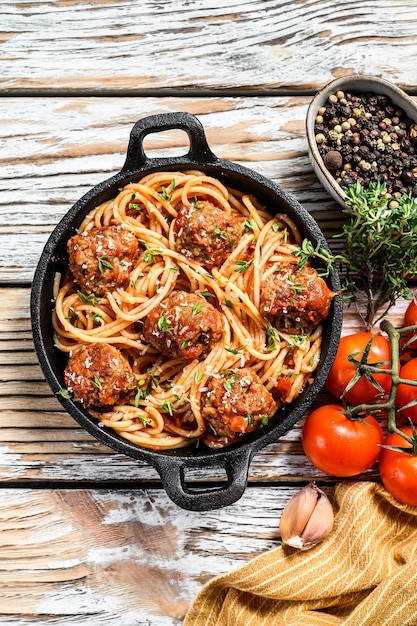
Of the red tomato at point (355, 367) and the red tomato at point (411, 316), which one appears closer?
the red tomato at point (355, 367)

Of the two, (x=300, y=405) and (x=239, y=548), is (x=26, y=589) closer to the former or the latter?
(x=239, y=548)

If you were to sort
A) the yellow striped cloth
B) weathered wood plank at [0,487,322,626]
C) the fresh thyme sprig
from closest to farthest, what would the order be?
the fresh thyme sprig
the yellow striped cloth
weathered wood plank at [0,487,322,626]

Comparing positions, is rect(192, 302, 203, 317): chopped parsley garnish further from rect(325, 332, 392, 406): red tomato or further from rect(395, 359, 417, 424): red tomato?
rect(395, 359, 417, 424): red tomato

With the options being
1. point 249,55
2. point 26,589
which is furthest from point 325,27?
point 26,589

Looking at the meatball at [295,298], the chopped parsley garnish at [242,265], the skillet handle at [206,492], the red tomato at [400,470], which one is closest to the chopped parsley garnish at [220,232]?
the chopped parsley garnish at [242,265]

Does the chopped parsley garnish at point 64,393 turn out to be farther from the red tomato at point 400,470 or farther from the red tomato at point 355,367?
the red tomato at point 400,470

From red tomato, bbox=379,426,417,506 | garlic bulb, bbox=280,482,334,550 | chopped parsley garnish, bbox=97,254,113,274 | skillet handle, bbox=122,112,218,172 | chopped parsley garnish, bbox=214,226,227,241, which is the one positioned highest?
skillet handle, bbox=122,112,218,172

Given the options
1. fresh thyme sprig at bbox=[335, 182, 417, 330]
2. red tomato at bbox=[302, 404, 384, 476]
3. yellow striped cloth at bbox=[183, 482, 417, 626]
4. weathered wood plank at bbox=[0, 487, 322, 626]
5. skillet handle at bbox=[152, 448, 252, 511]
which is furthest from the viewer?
weathered wood plank at bbox=[0, 487, 322, 626]

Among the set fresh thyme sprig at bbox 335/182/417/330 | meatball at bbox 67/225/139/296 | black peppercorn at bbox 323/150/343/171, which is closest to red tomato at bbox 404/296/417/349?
fresh thyme sprig at bbox 335/182/417/330
